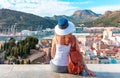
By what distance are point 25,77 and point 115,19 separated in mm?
27085

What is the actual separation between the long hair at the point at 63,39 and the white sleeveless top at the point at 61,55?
0.02m

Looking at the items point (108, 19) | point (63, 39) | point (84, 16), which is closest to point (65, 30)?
point (63, 39)

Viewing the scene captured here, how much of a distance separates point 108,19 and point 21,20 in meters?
9.52

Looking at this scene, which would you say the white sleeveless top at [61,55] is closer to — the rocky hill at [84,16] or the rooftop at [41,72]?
the rooftop at [41,72]

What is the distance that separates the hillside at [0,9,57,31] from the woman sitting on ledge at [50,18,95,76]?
21061mm

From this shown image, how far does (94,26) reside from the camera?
96.3 feet

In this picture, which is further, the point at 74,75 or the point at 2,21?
the point at 2,21

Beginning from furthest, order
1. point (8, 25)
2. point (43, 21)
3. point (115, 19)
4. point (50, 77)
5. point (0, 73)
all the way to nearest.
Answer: point (115, 19) → point (43, 21) → point (8, 25) → point (0, 73) → point (50, 77)

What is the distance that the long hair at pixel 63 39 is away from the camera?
6.54 feet

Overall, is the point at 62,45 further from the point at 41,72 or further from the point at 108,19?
the point at 108,19


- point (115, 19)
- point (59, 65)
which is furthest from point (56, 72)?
point (115, 19)

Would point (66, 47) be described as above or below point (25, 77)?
above

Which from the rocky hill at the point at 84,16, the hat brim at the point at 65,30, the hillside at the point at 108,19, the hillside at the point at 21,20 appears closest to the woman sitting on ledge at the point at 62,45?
the hat brim at the point at 65,30

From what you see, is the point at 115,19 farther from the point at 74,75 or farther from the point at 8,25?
the point at 74,75
